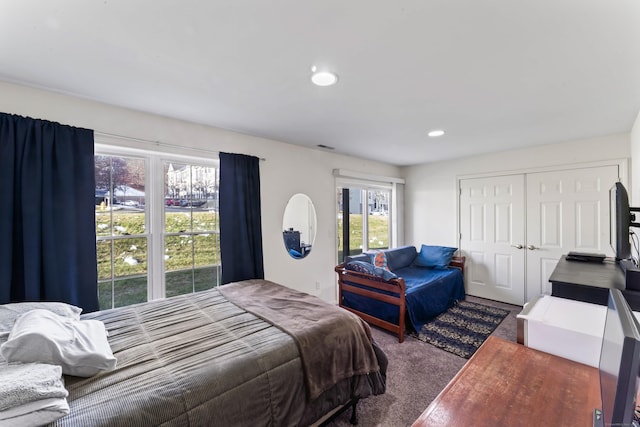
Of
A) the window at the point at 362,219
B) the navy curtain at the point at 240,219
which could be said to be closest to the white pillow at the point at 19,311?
the navy curtain at the point at 240,219

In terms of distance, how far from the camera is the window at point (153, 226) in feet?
7.61

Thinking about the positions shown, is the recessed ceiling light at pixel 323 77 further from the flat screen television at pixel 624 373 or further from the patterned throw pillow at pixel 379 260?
the patterned throw pillow at pixel 379 260

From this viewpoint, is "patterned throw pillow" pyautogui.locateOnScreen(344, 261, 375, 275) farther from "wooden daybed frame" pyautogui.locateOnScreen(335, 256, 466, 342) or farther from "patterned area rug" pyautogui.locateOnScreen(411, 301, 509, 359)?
"patterned area rug" pyautogui.locateOnScreen(411, 301, 509, 359)

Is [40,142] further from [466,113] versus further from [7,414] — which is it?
[466,113]

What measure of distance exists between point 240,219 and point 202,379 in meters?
1.81

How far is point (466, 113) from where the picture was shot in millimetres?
2398

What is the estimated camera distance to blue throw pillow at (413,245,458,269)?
Answer: 13.5 ft

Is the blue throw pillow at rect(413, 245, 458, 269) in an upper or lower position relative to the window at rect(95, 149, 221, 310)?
lower

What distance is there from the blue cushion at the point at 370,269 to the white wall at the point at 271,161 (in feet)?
2.19

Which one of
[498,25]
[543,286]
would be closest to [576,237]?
[543,286]

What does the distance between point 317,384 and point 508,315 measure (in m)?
3.21

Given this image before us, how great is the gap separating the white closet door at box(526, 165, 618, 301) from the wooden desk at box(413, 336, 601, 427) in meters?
3.21

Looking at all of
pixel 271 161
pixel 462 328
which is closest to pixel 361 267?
pixel 462 328

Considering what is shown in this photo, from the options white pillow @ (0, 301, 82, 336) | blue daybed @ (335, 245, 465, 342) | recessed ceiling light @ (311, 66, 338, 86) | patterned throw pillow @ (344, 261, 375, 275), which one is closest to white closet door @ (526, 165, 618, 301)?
blue daybed @ (335, 245, 465, 342)
